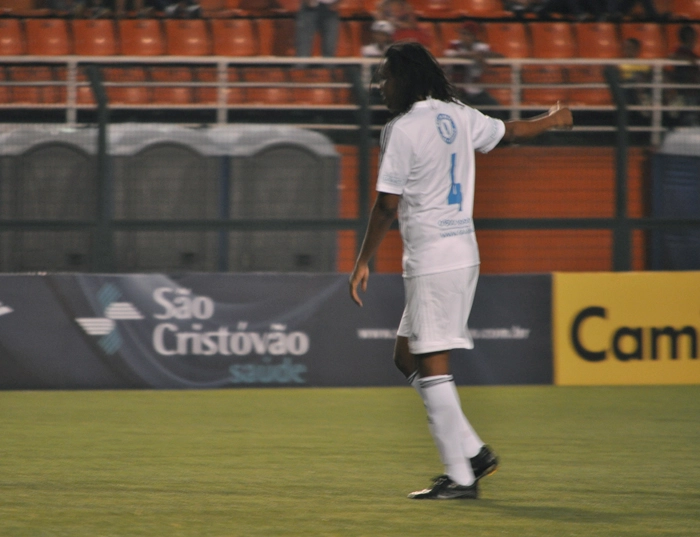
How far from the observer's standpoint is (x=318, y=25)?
45.6 feet

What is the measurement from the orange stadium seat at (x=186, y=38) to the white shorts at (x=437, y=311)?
11040mm

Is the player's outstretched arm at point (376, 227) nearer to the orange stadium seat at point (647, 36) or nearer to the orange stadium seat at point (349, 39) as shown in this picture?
the orange stadium seat at point (349, 39)

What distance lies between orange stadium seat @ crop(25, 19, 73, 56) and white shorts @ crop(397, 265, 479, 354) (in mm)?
11516

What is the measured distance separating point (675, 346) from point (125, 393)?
4550 millimetres

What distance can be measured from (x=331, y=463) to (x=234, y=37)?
1045cm

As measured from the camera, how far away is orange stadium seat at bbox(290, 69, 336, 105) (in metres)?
9.45

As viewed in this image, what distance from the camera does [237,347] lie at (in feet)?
30.4

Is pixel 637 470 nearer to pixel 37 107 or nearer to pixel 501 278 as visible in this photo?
pixel 501 278

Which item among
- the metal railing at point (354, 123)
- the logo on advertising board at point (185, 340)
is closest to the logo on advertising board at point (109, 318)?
the logo on advertising board at point (185, 340)

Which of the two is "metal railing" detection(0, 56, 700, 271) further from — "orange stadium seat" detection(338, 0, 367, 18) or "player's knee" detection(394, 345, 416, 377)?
"orange stadium seat" detection(338, 0, 367, 18)

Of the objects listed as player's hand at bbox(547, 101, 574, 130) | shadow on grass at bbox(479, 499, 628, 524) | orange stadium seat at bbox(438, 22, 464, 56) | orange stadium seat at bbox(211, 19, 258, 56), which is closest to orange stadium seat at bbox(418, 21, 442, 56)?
orange stadium seat at bbox(438, 22, 464, 56)

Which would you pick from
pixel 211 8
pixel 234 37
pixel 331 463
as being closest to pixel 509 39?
pixel 234 37

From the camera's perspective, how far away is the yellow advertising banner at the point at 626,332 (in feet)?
31.1

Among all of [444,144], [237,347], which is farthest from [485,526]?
[237,347]
